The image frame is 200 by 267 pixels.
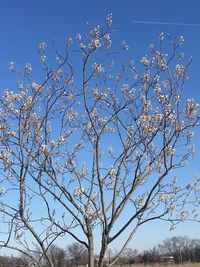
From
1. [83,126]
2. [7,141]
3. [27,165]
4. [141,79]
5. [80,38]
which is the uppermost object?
[80,38]

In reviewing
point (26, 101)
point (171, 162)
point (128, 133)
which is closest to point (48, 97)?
point (26, 101)

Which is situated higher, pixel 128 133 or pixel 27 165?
pixel 128 133

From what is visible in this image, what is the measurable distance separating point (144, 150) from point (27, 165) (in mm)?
1232

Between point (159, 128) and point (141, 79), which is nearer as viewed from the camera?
point (159, 128)

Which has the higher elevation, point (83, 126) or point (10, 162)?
point (83, 126)

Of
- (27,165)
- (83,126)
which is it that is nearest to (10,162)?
(27,165)

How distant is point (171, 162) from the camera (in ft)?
15.9

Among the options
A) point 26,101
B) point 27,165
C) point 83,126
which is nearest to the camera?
point 27,165

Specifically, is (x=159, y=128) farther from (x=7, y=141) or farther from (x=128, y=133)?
(x=7, y=141)

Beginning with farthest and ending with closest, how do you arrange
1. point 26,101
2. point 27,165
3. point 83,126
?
point 83,126
point 26,101
point 27,165

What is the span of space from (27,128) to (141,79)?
144 cm

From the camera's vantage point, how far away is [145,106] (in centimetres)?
527

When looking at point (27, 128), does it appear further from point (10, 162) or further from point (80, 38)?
point (80, 38)

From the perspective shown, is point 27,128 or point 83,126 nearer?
point 27,128
